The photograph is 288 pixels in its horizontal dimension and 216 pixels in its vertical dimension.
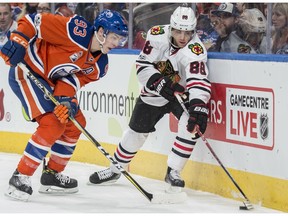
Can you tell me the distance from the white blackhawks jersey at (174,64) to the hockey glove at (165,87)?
5 cm

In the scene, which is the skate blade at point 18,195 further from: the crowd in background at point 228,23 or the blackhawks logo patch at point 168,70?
the crowd in background at point 228,23

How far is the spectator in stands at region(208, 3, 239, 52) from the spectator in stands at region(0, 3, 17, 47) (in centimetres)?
216

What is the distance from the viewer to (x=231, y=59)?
17.7 feet

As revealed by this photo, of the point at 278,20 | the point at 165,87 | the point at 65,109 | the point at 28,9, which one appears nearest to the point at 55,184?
the point at 65,109

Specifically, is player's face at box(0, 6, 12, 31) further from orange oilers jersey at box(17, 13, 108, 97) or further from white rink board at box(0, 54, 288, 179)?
orange oilers jersey at box(17, 13, 108, 97)

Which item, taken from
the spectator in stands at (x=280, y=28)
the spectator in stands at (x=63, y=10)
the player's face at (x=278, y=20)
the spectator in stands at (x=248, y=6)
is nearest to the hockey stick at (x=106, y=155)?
the spectator in stands at (x=280, y=28)

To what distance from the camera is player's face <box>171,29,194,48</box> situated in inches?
214

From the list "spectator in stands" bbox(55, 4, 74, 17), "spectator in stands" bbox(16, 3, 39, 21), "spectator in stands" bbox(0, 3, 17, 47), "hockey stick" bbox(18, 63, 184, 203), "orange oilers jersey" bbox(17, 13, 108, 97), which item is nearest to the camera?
"hockey stick" bbox(18, 63, 184, 203)

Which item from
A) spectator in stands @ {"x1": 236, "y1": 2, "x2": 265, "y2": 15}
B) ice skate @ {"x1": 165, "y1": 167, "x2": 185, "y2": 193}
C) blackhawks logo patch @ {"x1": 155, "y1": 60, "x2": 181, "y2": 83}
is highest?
spectator in stands @ {"x1": 236, "y1": 2, "x2": 265, "y2": 15}

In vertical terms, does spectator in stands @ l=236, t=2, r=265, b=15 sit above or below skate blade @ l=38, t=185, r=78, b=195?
above

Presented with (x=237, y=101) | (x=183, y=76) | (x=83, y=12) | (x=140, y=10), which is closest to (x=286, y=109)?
(x=237, y=101)

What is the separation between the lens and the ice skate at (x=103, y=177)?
585 centimetres

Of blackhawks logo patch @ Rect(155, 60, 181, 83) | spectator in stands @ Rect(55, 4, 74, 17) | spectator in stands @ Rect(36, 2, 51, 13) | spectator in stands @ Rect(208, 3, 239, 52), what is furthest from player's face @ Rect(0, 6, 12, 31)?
blackhawks logo patch @ Rect(155, 60, 181, 83)

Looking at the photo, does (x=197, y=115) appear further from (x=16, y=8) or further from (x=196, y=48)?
(x=16, y=8)
